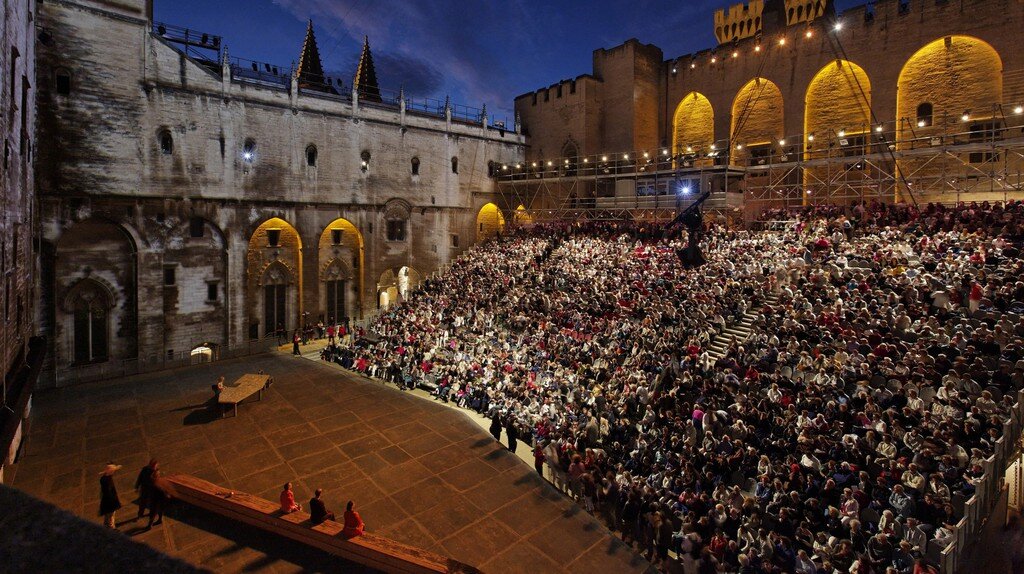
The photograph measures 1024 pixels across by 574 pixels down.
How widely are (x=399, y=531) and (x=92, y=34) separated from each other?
23.5m

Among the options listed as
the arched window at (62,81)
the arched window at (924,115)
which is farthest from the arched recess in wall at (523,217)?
the arched window at (62,81)

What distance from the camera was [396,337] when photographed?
20.2 meters

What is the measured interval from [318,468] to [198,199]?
17261 millimetres

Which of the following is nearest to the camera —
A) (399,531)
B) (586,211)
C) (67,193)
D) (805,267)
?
(399,531)

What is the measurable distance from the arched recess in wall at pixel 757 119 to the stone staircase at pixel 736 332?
1448cm

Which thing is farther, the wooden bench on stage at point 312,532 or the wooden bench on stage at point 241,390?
the wooden bench on stage at point 241,390

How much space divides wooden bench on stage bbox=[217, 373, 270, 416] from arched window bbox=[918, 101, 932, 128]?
28997mm

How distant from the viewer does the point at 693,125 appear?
103 ft

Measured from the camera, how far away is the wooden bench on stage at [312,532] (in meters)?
7.96

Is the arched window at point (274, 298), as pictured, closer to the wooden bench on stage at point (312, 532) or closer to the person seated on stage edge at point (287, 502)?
the wooden bench on stage at point (312, 532)

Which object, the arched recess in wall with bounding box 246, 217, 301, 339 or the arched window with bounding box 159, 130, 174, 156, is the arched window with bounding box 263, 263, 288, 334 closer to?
the arched recess in wall with bounding box 246, 217, 301, 339

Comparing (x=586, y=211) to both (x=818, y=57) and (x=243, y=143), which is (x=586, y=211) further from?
(x=243, y=143)

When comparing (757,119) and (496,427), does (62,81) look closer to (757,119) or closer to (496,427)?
(496,427)

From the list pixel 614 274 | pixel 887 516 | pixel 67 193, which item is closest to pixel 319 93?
pixel 67 193
